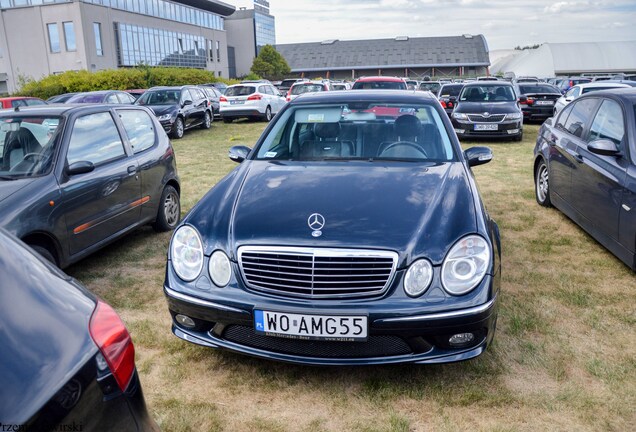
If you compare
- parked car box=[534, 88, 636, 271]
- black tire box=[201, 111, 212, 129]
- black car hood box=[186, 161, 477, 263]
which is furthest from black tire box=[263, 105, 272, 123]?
black car hood box=[186, 161, 477, 263]

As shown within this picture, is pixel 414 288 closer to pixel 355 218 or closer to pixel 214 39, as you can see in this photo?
pixel 355 218

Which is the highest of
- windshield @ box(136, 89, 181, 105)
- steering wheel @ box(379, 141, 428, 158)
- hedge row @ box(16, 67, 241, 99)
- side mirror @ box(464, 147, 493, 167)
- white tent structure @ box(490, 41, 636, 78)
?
white tent structure @ box(490, 41, 636, 78)

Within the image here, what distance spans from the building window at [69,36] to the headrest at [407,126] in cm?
4521

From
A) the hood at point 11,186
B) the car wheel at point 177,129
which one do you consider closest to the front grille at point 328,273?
the hood at point 11,186

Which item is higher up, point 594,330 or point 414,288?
point 414,288

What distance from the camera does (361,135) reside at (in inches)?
170

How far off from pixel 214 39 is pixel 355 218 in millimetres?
66675

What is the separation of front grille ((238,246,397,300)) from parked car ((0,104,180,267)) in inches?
82.4

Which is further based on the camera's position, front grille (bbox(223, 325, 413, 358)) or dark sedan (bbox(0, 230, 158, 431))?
front grille (bbox(223, 325, 413, 358))

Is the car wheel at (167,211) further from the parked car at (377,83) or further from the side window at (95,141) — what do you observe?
the parked car at (377,83)

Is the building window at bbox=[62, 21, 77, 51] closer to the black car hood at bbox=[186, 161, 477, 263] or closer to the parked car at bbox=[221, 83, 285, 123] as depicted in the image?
the parked car at bbox=[221, 83, 285, 123]

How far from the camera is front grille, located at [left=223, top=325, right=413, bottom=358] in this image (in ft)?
9.26

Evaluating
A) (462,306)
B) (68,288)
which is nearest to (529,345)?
(462,306)

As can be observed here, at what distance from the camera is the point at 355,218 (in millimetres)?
3074
